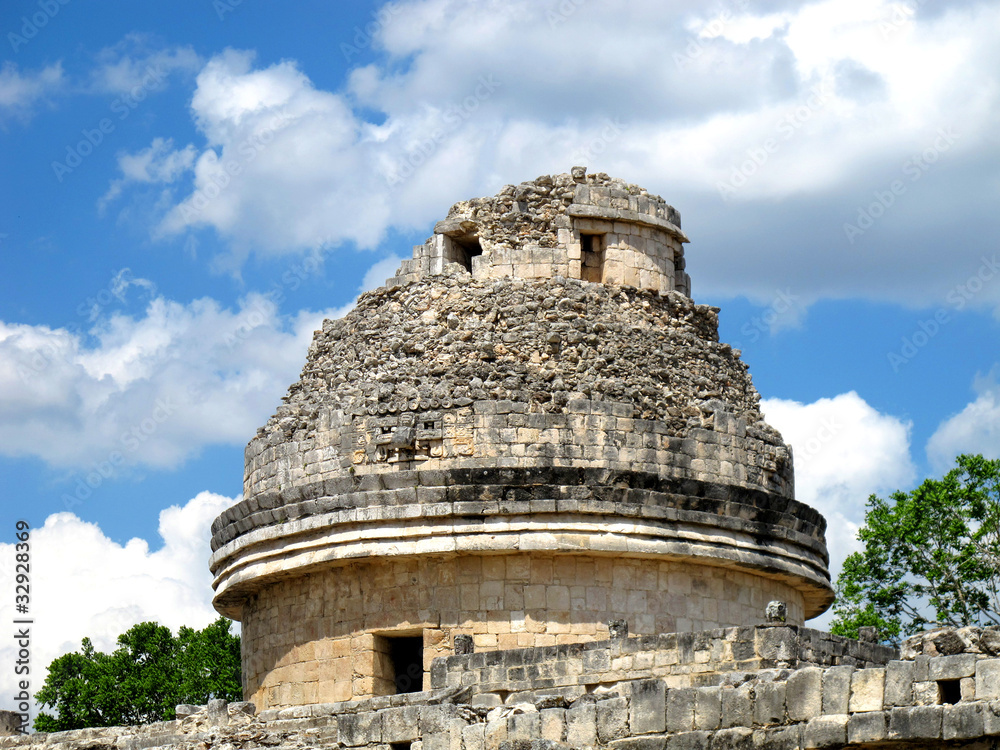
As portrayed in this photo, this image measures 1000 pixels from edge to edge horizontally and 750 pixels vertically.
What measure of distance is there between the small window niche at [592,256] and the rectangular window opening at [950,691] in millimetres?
10799

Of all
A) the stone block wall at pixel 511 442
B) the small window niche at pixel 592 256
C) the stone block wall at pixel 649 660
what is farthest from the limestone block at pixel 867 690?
the small window niche at pixel 592 256

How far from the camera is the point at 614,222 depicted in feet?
65.9

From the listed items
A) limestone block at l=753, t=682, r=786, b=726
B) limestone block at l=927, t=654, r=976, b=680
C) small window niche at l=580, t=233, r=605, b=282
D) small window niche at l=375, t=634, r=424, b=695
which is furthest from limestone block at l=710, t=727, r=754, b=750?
small window niche at l=580, t=233, r=605, b=282

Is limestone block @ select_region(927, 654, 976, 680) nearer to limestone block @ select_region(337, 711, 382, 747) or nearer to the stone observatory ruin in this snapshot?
the stone observatory ruin

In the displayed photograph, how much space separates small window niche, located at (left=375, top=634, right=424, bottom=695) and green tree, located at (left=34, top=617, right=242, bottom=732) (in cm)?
1845

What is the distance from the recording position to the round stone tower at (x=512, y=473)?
56.7ft

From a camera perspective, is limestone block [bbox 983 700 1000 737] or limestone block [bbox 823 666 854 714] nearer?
limestone block [bbox 983 700 1000 737]

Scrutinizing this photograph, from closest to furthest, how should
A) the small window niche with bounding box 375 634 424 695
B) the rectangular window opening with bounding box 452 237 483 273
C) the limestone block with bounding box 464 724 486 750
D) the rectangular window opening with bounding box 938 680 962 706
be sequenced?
the rectangular window opening with bounding box 938 680 962 706, the limestone block with bounding box 464 724 486 750, the small window niche with bounding box 375 634 424 695, the rectangular window opening with bounding box 452 237 483 273

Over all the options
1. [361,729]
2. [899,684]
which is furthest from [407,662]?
[899,684]

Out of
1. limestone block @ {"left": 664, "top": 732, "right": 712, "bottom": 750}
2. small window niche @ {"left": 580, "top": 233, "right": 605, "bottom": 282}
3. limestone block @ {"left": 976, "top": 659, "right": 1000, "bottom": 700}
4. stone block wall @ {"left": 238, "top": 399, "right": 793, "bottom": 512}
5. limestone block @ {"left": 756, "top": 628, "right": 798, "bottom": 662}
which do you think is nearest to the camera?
limestone block @ {"left": 976, "top": 659, "right": 1000, "bottom": 700}

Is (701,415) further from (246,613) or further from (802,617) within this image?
(246,613)

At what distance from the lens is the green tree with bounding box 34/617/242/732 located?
119 feet

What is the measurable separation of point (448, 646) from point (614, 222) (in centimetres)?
636

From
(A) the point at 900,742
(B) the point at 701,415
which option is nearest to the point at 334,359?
(B) the point at 701,415
